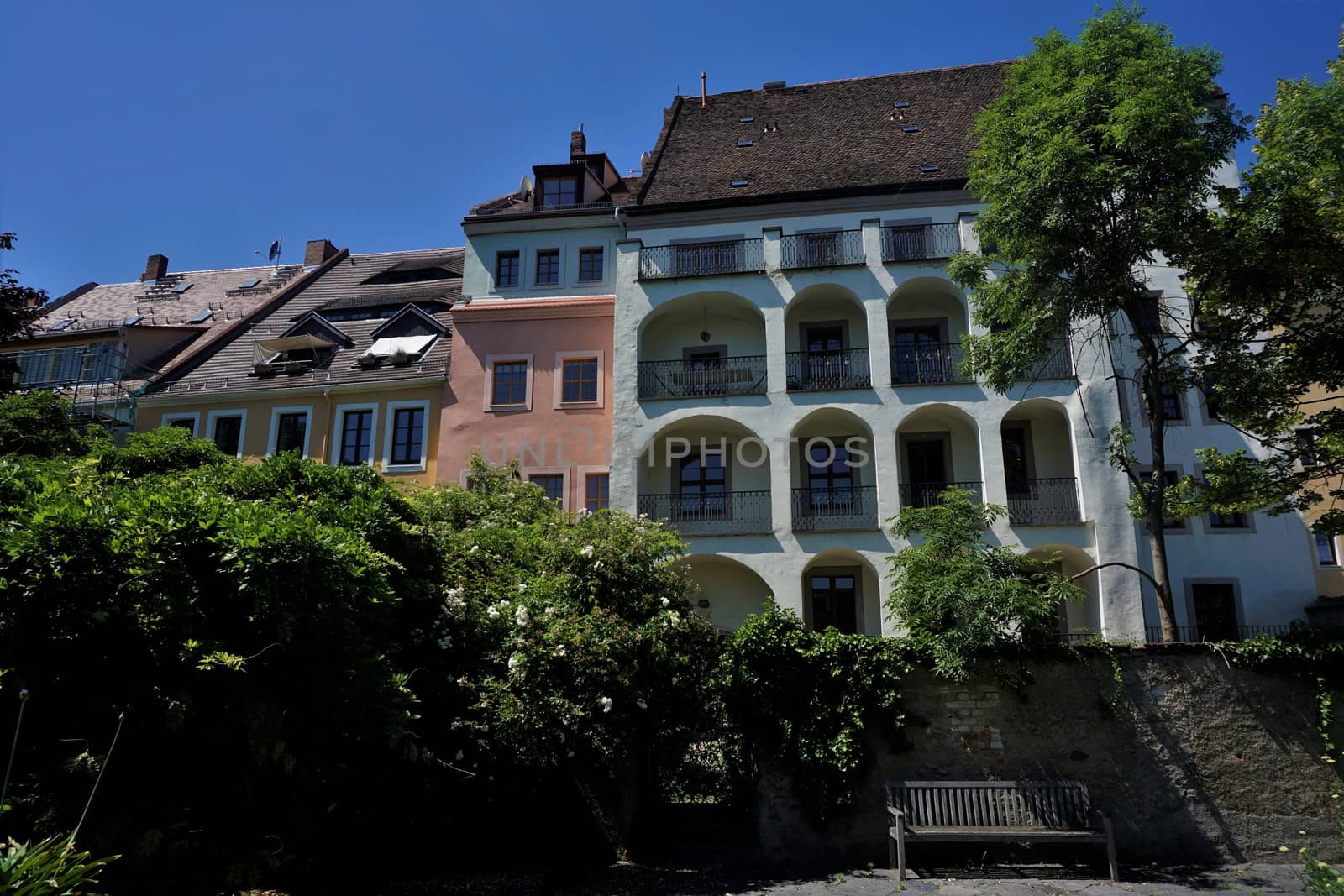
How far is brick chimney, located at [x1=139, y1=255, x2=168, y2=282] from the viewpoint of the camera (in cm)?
3756

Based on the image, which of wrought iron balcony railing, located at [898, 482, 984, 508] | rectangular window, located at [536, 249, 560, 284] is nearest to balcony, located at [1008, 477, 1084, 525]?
wrought iron balcony railing, located at [898, 482, 984, 508]

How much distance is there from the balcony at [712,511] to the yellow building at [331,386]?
6222 millimetres

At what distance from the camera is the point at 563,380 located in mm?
24062

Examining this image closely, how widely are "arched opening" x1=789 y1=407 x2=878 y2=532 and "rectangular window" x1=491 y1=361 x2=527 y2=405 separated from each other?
722 cm

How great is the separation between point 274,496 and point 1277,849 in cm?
1254

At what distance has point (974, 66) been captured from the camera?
93.9 feet

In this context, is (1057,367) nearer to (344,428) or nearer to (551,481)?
(551,481)

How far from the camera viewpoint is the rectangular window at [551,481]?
23.1m

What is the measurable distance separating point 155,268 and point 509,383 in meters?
22.3

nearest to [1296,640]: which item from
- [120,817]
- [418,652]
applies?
[418,652]

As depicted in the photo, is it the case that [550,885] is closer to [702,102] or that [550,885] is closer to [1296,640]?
[1296,640]

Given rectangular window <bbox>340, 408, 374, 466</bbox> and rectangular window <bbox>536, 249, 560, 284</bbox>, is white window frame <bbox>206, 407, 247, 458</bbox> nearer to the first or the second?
rectangular window <bbox>340, 408, 374, 466</bbox>

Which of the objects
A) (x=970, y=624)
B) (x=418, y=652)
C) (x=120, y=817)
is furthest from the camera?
(x=970, y=624)

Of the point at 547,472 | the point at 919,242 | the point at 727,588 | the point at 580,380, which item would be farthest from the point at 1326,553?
the point at 547,472
